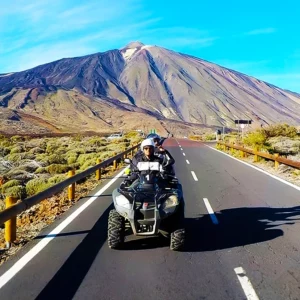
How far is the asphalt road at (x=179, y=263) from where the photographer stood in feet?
15.1

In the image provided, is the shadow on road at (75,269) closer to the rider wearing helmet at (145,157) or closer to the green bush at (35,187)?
the rider wearing helmet at (145,157)

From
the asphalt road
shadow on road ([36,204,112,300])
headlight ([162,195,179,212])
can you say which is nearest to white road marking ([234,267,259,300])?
the asphalt road

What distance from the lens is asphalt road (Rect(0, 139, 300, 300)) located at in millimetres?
4617

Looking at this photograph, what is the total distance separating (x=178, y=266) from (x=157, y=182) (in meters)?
1.51

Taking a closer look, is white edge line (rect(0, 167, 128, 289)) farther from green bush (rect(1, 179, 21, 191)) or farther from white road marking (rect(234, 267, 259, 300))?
green bush (rect(1, 179, 21, 191))

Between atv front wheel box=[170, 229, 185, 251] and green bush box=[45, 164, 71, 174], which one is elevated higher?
atv front wheel box=[170, 229, 185, 251]

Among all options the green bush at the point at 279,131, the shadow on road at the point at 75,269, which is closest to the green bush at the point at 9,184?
the shadow on road at the point at 75,269

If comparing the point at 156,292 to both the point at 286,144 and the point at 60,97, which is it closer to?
the point at 286,144

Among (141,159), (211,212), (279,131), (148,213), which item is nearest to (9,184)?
(211,212)

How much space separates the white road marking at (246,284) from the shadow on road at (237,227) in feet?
3.10

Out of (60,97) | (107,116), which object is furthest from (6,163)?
(60,97)

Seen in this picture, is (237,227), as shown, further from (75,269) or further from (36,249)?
(36,249)

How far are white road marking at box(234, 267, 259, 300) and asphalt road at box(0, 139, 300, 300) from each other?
0.01 metres

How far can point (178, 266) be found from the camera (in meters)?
5.44
